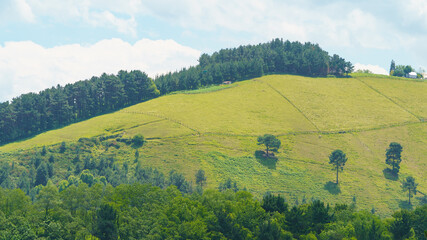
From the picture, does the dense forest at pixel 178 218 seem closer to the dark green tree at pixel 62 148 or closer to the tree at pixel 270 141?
the tree at pixel 270 141

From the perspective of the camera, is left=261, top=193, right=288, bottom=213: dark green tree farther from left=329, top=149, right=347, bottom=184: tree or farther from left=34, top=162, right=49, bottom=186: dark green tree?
left=34, top=162, right=49, bottom=186: dark green tree

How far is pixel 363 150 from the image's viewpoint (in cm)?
19400

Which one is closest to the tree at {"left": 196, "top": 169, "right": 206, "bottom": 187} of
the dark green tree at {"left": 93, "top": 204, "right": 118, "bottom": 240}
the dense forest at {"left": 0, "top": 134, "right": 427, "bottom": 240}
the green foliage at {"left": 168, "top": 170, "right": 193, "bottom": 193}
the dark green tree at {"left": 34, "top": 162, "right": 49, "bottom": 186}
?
the green foliage at {"left": 168, "top": 170, "right": 193, "bottom": 193}

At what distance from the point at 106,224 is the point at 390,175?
127 meters

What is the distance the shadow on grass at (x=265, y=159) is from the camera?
585 feet

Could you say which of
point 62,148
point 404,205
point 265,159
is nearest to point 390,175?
point 404,205

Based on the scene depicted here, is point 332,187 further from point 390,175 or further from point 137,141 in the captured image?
point 137,141

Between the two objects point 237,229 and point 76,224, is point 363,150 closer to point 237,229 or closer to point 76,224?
point 237,229

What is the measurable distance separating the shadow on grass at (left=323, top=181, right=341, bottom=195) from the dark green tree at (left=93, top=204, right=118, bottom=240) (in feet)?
319

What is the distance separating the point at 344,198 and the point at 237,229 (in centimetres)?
8411

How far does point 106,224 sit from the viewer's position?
9019 centimetres

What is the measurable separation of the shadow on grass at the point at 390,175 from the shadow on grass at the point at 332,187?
23826 mm

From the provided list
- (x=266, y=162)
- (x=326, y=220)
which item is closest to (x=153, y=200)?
(x=326, y=220)

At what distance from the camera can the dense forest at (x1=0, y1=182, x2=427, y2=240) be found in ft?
285
